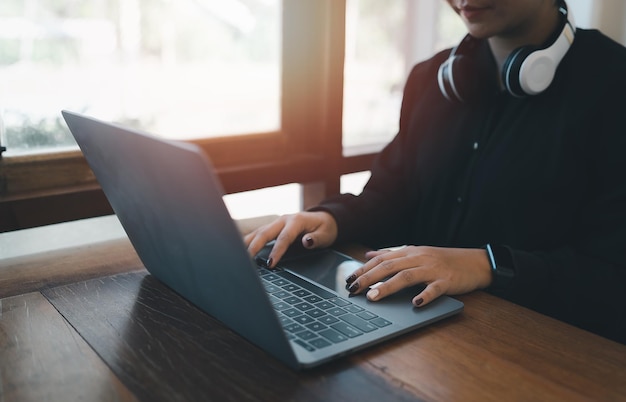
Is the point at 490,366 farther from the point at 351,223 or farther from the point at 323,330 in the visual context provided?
the point at 351,223

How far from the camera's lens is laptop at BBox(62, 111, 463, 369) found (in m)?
0.59

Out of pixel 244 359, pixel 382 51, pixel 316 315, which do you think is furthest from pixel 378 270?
pixel 382 51

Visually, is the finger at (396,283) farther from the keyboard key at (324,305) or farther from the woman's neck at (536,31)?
the woman's neck at (536,31)

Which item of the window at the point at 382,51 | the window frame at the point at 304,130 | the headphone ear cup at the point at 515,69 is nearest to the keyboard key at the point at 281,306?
the headphone ear cup at the point at 515,69

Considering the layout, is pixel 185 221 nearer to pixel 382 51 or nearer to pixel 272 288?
pixel 272 288

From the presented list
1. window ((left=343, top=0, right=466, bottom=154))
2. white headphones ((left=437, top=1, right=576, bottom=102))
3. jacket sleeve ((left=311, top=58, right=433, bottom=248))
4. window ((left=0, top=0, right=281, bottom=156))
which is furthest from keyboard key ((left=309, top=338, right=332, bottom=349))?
window ((left=343, top=0, right=466, bottom=154))

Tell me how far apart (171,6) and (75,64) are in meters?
0.25

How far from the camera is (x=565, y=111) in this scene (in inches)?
44.5

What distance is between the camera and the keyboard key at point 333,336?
0.71 meters

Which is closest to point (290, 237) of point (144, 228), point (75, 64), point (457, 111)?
point (144, 228)

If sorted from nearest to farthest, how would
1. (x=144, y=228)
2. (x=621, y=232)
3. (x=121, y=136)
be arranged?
(x=121, y=136) → (x=144, y=228) → (x=621, y=232)

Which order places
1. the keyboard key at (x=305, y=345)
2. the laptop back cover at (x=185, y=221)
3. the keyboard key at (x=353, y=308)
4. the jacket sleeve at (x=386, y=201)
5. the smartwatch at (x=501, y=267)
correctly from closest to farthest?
the laptop back cover at (x=185, y=221) < the keyboard key at (x=305, y=345) < the keyboard key at (x=353, y=308) < the smartwatch at (x=501, y=267) < the jacket sleeve at (x=386, y=201)

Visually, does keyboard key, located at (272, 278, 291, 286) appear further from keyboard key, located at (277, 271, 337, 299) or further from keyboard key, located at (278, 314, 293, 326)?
keyboard key, located at (278, 314, 293, 326)

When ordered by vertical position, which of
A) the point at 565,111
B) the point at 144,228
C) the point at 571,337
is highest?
the point at 565,111
